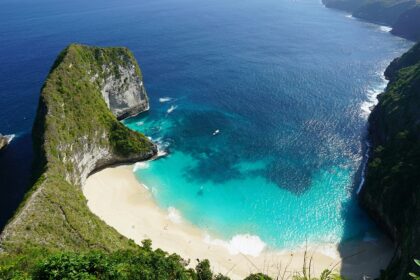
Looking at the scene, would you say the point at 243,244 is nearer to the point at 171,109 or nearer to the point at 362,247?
the point at 362,247

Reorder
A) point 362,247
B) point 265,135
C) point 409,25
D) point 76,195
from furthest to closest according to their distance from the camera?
point 409,25 < point 265,135 < point 362,247 < point 76,195

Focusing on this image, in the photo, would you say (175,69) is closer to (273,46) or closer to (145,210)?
(273,46)

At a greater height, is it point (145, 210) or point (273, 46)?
point (273, 46)

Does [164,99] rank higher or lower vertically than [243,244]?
higher

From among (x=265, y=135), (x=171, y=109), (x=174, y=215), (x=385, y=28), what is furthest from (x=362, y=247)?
(x=385, y=28)

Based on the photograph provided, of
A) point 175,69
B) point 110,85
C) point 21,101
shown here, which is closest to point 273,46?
point 175,69

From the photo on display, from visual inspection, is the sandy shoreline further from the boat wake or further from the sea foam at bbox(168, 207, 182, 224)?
the boat wake
